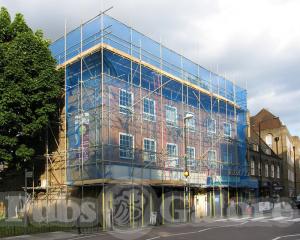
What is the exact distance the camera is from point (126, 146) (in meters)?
26.9

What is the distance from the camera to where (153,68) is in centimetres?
3012

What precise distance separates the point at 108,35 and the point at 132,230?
11.8m

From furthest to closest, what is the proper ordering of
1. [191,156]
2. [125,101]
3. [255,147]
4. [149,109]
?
[255,147] → [191,156] → [149,109] → [125,101]

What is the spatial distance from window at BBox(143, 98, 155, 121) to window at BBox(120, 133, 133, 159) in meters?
2.33

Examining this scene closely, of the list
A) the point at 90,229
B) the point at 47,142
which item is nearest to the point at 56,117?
the point at 47,142

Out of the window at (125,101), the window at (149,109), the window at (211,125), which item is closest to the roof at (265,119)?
Answer: the window at (211,125)

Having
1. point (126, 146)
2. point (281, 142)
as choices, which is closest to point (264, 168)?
point (281, 142)

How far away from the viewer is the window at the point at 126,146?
88.6ft

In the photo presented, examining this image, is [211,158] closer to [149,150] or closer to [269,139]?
[149,150]

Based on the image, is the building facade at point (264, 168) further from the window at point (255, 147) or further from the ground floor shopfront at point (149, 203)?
the ground floor shopfront at point (149, 203)

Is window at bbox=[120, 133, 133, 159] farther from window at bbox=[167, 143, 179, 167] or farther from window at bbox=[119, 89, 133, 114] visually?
window at bbox=[167, 143, 179, 167]

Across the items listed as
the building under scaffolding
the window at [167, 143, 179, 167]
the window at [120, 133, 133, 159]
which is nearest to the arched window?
the building under scaffolding

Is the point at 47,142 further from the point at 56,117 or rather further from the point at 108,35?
the point at 108,35

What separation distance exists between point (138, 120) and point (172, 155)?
415 centimetres
